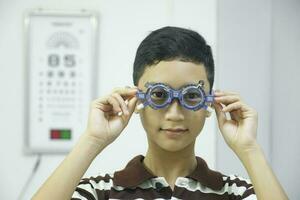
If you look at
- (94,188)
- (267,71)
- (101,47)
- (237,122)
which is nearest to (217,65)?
(267,71)

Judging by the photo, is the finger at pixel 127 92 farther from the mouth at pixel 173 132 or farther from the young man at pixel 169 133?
the mouth at pixel 173 132

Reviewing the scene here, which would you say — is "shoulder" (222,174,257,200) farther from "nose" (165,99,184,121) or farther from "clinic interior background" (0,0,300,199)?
"clinic interior background" (0,0,300,199)

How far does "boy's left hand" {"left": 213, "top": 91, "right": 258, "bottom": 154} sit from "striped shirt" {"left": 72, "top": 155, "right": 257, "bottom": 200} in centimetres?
12

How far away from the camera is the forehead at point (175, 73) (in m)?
1.00

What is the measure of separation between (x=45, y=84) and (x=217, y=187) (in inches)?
39.3

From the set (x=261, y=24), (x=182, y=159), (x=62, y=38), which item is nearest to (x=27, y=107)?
(x=62, y=38)

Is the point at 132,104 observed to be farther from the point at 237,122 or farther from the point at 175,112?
the point at 237,122

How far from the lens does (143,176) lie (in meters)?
1.08

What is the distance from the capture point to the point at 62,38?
1.74 m

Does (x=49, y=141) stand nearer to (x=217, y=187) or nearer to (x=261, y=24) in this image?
(x=217, y=187)

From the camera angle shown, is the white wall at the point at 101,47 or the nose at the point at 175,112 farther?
the white wall at the point at 101,47

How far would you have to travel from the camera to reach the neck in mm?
1106

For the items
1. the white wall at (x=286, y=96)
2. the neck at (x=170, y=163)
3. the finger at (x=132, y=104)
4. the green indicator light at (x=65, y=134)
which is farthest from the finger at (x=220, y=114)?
the green indicator light at (x=65, y=134)

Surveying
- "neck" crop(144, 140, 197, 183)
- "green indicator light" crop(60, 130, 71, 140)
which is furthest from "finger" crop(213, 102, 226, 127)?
"green indicator light" crop(60, 130, 71, 140)
